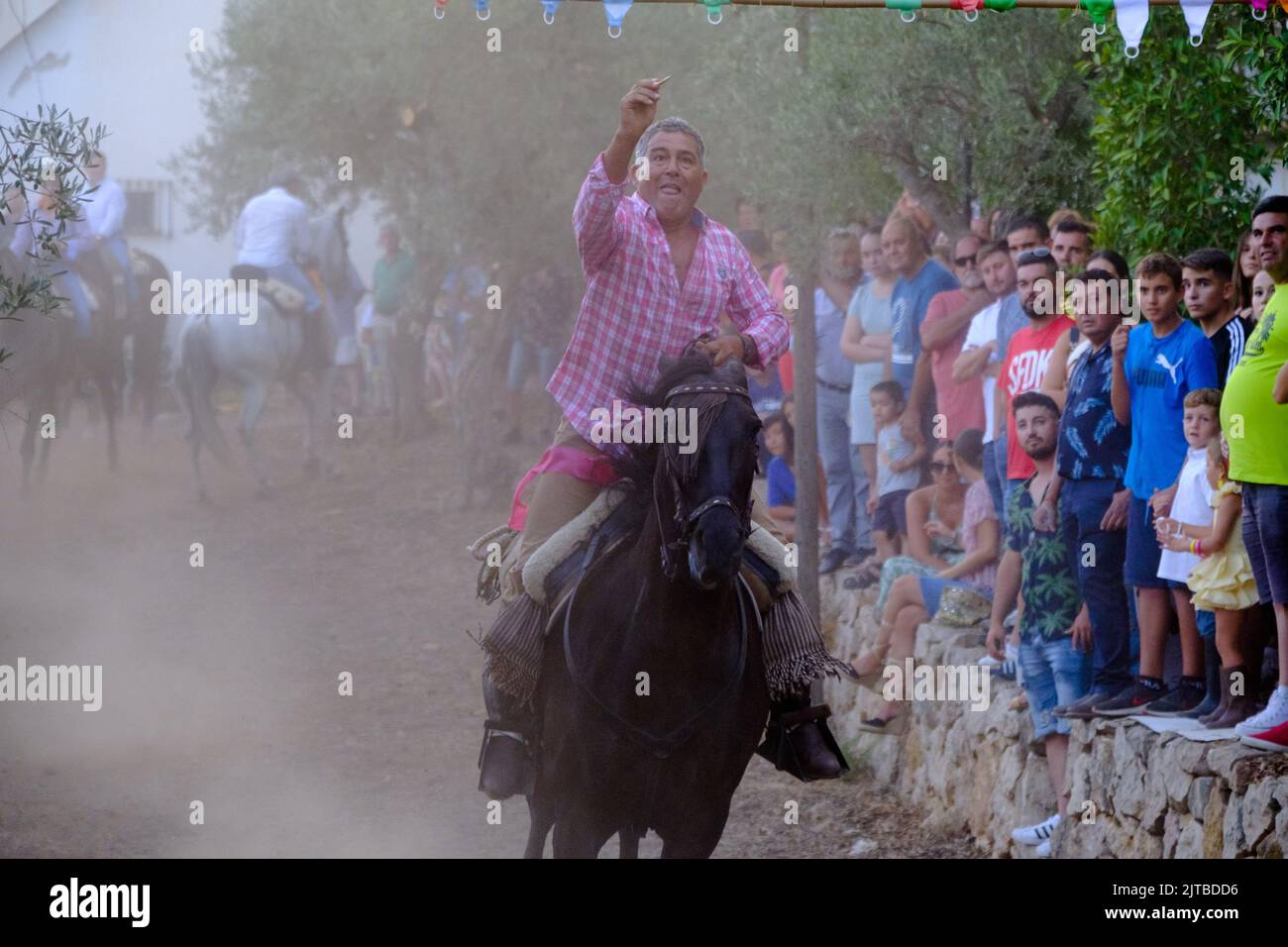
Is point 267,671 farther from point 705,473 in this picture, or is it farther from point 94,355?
point 705,473

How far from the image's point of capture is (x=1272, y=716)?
6184 millimetres

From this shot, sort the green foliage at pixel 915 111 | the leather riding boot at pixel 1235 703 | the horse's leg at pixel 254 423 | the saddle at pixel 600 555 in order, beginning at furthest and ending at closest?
1. the horse's leg at pixel 254 423
2. the green foliage at pixel 915 111
3. the leather riding boot at pixel 1235 703
4. the saddle at pixel 600 555

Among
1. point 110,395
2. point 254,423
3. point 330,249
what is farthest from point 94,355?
point 330,249

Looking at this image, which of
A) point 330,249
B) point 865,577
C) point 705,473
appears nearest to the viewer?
point 705,473

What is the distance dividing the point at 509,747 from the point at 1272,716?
2833 mm

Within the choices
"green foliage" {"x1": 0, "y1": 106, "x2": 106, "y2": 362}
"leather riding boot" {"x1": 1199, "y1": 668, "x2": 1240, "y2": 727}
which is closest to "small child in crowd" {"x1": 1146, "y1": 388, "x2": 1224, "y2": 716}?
"leather riding boot" {"x1": 1199, "y1": 668, "x2": 1240, "y2": 727}

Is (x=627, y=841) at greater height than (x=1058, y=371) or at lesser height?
lesser

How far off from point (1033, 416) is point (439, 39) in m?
10.8

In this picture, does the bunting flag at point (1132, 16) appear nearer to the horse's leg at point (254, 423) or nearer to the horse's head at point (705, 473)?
the horse's head at point (705, 473)

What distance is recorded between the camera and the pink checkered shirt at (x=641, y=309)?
598 cm

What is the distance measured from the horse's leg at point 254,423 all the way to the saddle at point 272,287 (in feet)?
2.80

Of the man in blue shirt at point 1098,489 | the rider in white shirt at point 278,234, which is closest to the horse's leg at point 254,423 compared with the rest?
the rider in white shirt at point 278,234

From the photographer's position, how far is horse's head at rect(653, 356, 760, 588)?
16.5 feet
